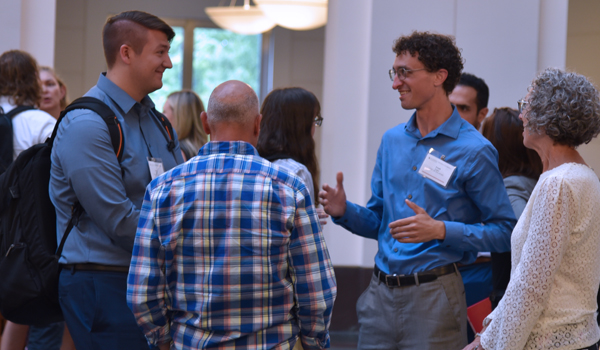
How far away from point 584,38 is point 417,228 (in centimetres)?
333

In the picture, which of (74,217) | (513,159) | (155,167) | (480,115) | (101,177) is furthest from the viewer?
(480,115)

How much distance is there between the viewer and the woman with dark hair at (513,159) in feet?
8.83

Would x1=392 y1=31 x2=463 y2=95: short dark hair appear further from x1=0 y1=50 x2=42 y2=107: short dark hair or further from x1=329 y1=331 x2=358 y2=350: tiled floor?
x1=329 y1=331 x2=358 y2=350: tiled floor

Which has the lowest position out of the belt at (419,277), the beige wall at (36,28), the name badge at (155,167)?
the belt at (419,277)

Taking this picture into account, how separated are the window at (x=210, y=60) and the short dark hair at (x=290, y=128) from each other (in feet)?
20.2

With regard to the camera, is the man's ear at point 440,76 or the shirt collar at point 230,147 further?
the man's ear at point 440,76

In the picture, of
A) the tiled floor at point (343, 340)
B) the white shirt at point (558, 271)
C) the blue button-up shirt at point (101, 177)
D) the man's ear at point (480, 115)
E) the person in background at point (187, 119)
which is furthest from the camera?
the tiled floor at point (343, 340)

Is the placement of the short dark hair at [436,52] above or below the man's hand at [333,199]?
above

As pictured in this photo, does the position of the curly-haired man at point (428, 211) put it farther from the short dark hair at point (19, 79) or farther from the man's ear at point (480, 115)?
the short dark hair at point (19, 79)

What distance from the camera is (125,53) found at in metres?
2.27

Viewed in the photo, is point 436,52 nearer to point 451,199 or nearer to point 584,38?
point 451,199

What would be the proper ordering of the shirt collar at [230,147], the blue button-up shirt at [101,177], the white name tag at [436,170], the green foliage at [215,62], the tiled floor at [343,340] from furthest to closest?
1. the green foliage at [215,62]
2. the tiled floor at [343,340]
3. the white name tag at [436,170]
4. the blue button-up shirt at [101,177]
5. the shirt collar at [230,147]

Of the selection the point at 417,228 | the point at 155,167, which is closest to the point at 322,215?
the point at 417,228

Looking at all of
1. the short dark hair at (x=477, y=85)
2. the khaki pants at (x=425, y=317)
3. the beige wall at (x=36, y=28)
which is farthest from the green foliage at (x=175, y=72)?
the khaki pants at (x=425, y=317)
